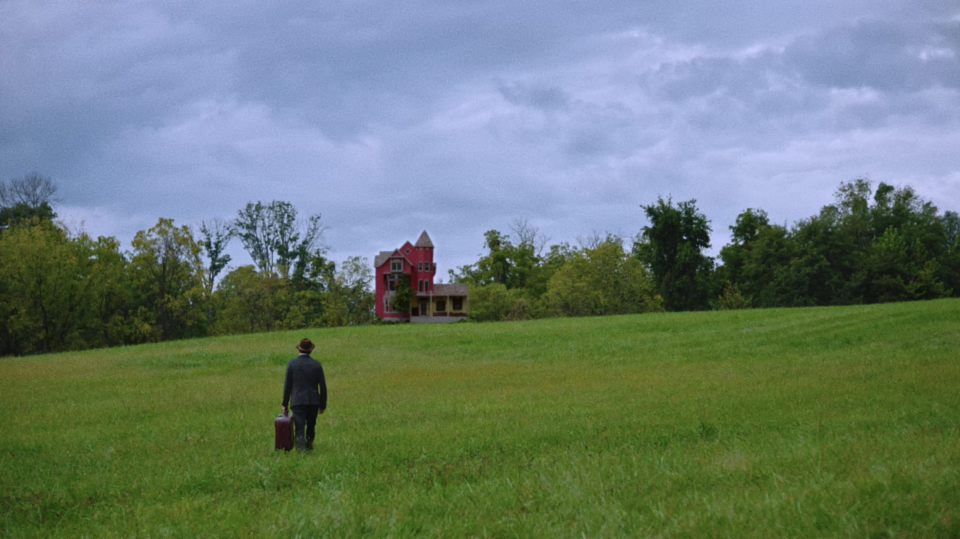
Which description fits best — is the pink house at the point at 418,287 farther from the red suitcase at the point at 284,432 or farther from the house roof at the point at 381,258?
the red suitcase at the point at 284,432

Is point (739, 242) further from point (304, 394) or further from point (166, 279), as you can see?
point (304, 394)

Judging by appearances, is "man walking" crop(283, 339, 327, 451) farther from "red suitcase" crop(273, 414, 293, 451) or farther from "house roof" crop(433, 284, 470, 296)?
"house roof" crop(433, 284, 470, 296)

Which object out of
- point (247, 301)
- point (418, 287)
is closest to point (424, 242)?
point (418, 287)

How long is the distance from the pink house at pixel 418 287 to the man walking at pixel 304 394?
64483mm

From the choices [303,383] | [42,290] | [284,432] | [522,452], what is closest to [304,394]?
[303,383]

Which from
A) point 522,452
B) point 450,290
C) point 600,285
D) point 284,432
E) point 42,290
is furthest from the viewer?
point 450,290

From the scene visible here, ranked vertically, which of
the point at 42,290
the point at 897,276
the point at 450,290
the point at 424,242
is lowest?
the point at 450,290

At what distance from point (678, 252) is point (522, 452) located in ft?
219

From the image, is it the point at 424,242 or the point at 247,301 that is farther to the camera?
the point at 424,242

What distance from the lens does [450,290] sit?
3145 inches

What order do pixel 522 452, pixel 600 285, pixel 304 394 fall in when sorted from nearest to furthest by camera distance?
pixel 522 452, pixel 304 394, pixel 600 285

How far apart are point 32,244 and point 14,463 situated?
5745 centimetres

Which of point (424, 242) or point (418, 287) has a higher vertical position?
point (424, 242)

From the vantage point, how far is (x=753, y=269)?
7500 centimetres
